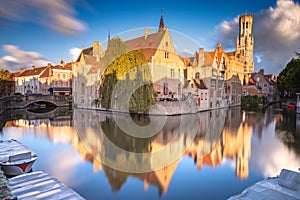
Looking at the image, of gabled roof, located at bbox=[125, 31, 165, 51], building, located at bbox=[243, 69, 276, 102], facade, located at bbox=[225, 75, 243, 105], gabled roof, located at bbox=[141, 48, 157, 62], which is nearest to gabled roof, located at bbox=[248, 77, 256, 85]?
building, located at bbox=[243, 69, 276, 102]

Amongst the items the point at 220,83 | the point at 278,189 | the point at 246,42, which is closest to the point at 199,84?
the point at 220,83

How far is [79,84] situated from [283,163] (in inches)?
1347

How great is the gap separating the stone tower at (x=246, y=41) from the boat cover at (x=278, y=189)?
72606 millimetres

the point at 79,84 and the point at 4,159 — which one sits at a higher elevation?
the point at 79,84

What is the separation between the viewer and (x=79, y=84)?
3734cm

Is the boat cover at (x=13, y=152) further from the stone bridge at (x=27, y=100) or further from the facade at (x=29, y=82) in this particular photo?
the facade at (x=29, y=82)

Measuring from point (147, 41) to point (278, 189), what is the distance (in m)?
29.4

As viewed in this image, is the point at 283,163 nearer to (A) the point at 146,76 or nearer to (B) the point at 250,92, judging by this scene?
(A) the point at 146,76

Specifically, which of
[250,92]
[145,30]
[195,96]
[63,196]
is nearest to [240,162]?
[63,196]

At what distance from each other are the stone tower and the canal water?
6121cm

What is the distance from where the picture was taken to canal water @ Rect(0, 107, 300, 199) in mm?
7059

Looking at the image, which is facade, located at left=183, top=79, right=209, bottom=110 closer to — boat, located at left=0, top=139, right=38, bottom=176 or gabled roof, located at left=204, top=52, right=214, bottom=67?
gabled roof, located at left=204, top=52, right=214, bottom=67

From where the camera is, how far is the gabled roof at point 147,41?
3034 cm

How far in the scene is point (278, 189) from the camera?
5102 millimetres
